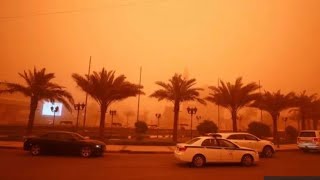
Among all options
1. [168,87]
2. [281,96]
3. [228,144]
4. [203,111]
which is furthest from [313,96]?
[203,111]

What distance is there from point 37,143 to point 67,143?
→ 1850 mm

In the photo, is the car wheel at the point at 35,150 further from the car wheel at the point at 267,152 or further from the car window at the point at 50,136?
the car wheel at the point at 267,152

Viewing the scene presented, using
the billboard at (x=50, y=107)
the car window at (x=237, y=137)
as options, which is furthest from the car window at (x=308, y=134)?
the billboard at (x=50, y=107)

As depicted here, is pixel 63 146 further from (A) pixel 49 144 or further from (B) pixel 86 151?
(B) pixel 86 151

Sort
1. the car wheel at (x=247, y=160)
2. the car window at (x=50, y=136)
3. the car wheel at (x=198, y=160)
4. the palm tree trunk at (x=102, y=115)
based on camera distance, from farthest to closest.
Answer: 1. the palm tree trunk at (x=102, y=115)
2. the car window at (x=50, y=136)
3. the car wheel at (x=247, y=160)
4. the car wheel at (x=198, y=160)

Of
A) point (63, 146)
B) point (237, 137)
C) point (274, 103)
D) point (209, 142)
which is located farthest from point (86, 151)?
point (274, 103)

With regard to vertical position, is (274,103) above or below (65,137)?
above

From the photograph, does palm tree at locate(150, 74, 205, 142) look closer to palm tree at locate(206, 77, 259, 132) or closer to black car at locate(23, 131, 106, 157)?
palm tree at locate(206, 77, 259, 132)

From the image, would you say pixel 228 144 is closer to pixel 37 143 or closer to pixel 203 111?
pixel 37 143

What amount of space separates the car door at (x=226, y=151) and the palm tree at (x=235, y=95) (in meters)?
20.6

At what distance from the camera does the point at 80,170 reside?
1337 centimetres

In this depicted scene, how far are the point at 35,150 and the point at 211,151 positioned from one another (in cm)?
1092

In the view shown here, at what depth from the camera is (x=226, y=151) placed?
16.2 metres

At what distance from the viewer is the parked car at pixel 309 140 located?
2531cm
